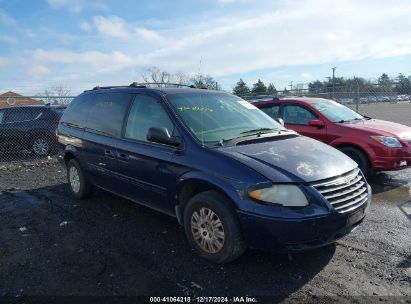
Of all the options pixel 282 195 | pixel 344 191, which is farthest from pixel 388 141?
pixel 282 195

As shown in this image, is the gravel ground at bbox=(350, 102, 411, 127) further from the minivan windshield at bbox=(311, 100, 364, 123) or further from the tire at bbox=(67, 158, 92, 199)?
the tire at bbox=(67, 158, 92, 199)

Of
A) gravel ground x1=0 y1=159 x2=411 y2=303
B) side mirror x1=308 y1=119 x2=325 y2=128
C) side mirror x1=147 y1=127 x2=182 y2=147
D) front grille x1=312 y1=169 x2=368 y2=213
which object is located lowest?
gravel ground x1=0 y1=159 x2=411 y2=303

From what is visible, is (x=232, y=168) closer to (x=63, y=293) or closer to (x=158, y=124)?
(x=158, y=124)

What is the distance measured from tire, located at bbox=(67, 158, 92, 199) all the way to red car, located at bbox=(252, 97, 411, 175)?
431cm

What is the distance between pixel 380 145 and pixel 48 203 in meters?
5.79

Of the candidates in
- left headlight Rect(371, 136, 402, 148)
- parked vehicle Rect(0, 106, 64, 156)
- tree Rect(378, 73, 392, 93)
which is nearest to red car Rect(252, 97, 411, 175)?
left headlight Rect(371, 136, 402, 148)

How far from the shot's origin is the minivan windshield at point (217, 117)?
421cm

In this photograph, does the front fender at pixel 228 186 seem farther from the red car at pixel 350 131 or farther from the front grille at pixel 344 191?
the red car at pixel 350 131

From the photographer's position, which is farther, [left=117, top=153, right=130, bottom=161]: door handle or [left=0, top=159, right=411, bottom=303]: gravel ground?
[left=117, top=153, right=130, bottom=161]: door handle

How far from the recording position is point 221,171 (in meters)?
3.62

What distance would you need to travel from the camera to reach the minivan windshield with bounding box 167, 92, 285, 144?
13.8 ft

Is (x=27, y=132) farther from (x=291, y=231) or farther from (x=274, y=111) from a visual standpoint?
(x=291, y=231)

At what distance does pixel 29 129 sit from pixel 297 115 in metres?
7.67

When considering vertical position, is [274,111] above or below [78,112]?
below
